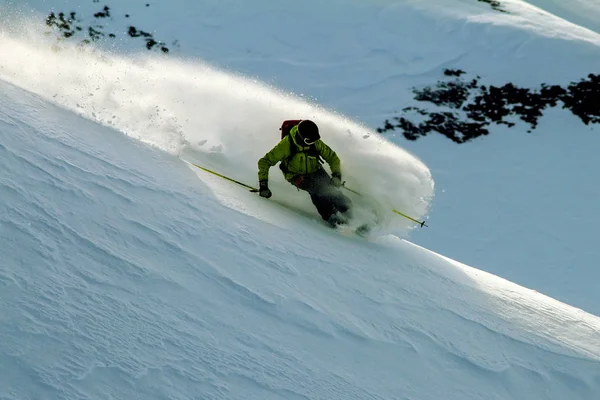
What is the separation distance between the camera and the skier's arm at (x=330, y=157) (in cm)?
872

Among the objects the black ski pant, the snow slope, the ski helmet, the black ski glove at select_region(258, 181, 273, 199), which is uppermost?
the ski helmet

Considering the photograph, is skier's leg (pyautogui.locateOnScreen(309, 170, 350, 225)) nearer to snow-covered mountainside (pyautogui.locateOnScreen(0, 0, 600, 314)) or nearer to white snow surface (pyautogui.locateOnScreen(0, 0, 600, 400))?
white snow surface (pyautogui.locateOnScreen(0, 0, 600, 400))

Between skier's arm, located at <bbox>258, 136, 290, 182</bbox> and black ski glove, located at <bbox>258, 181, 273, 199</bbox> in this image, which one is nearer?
skier's arm, located at <bbox>258, 136, 290, 182</bbox>

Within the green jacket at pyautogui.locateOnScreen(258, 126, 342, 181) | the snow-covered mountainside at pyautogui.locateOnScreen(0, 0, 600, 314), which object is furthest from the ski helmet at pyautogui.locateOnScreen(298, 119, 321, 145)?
the snow-covered mountainside at pyautogui.locateOnScreen(0, 0, 600, 314)

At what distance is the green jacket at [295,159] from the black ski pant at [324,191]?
86 millimetres

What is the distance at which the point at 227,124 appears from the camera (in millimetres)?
11000

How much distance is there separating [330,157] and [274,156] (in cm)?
77

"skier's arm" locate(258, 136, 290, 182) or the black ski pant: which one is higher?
"skier's arm" locate(258, 136, 290, 182)

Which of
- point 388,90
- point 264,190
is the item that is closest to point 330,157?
point 264,190

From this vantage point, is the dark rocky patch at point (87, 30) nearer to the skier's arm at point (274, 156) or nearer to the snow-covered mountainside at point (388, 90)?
the snow-covered mountainside at point (388, 90)

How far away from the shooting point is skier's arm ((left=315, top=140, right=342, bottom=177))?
8722 mm

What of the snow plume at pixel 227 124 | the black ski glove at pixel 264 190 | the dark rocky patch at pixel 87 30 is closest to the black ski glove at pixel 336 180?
the snow plume at pixel 227 124

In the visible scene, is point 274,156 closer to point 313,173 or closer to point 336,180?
point 313,173

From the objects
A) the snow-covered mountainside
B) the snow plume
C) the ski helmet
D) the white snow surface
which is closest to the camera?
the white snow surface
